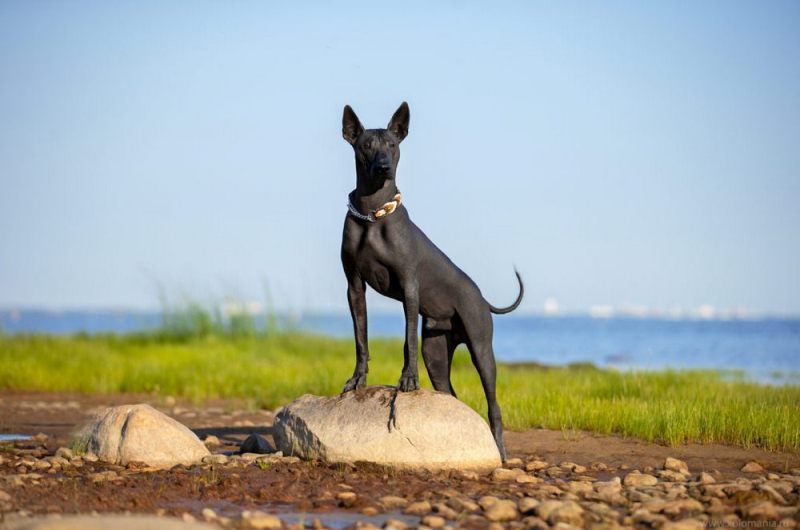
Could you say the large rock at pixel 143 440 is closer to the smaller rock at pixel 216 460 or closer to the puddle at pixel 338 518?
the smaller rock at pixel 216 460

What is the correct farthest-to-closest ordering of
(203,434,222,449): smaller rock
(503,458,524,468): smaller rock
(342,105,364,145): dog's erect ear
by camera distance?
(203,434,222,449): smaller rock → (503,458,524,468): smaller rock → (342,105,364,145): dog's erect ear

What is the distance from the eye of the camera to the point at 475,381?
15.1 m

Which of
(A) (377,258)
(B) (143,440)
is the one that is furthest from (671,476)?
(B) (143,440)

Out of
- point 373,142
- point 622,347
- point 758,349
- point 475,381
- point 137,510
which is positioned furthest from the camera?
point 622,347

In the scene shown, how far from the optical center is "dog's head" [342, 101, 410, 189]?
8.41 meters

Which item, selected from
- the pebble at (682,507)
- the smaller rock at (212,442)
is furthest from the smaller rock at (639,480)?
the smaller rock at (212,442)

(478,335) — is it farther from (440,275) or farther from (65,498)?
(65,498)

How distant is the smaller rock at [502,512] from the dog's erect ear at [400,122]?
3409mm

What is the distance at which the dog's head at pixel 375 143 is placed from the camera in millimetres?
8414

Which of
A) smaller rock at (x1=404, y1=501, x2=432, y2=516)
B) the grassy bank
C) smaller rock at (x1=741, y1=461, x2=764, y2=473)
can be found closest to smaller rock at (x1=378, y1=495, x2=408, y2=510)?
smaller rock at (x1=404, y1=501, x2=432, y2=516)

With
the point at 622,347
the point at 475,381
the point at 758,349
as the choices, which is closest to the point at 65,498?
the point at 475,381

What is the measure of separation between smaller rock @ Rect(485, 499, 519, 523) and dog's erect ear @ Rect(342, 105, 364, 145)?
3.44 meters

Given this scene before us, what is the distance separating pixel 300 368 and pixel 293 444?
8703 millimetres

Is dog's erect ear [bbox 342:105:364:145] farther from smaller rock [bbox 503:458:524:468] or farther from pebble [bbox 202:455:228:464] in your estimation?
smaller rock [bbox 503:458:524:468]
